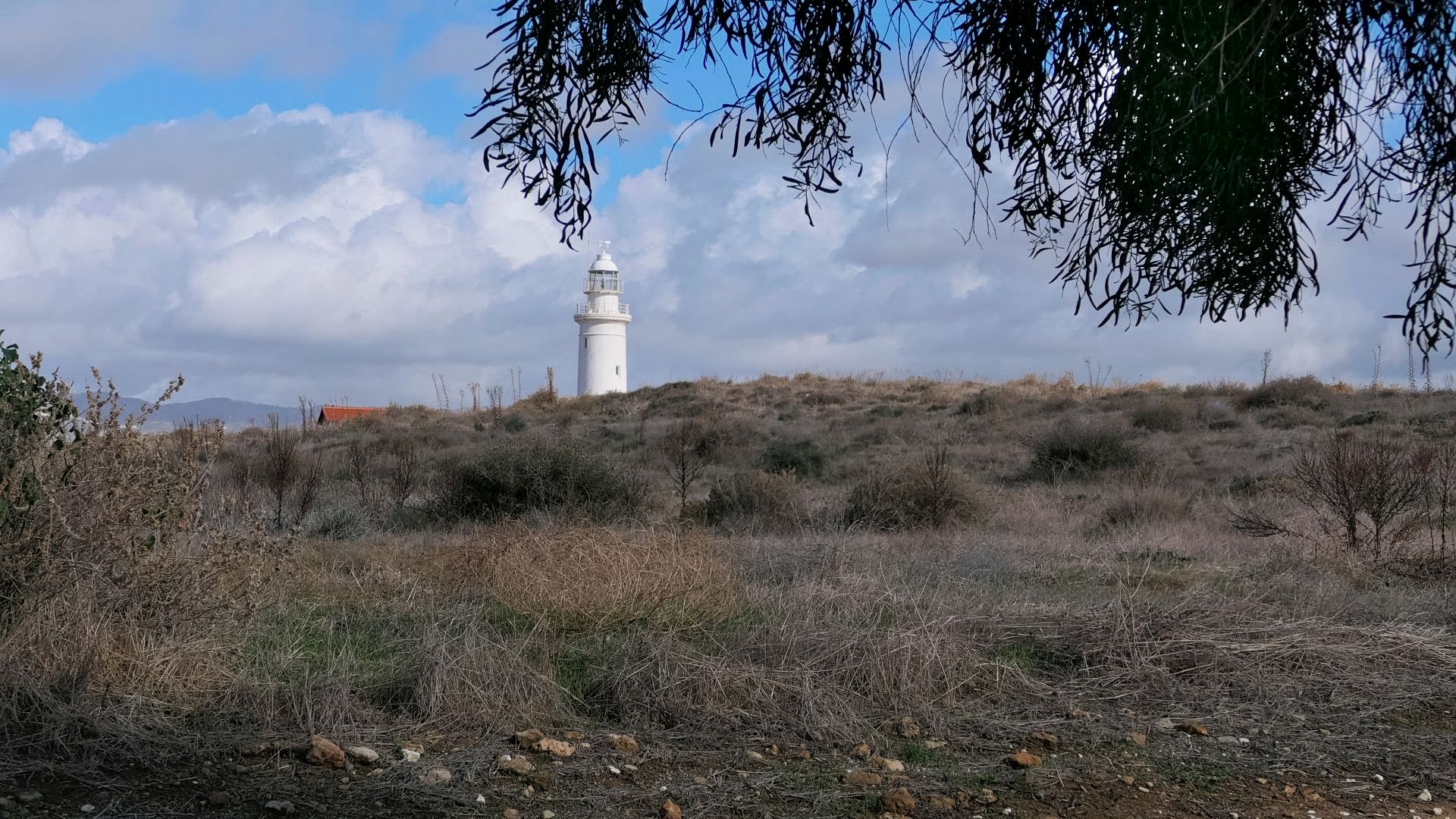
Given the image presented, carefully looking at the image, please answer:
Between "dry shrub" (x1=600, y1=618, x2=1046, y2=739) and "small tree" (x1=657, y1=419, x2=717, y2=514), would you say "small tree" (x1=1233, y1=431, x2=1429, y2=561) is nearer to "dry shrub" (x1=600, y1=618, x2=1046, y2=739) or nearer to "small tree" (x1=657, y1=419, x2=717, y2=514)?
"dry shrub" (x1=600, y1=618, x2=1046, y2=739)

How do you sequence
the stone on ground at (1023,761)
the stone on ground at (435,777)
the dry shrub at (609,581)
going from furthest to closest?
the dry shrub at (609,581)
the stone on ground at (1023,761)
the stone on ground at (435,777)

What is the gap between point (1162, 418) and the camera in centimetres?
2727

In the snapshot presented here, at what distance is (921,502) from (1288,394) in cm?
1972

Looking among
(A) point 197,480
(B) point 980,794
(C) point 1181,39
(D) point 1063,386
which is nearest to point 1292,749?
(B) point 980,794

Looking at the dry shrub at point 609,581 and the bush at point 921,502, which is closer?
the dry shrub at point 609,581

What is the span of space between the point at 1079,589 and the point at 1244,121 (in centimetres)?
475

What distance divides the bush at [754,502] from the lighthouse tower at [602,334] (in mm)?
31688

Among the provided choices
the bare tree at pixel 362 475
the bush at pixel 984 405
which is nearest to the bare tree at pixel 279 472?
the bare tree at pixel 362 475

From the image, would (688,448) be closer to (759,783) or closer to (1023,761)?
(1023,761)

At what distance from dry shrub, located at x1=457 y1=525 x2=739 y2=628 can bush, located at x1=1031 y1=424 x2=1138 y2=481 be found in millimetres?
14006

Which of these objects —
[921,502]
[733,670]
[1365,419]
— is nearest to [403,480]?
[921,502]

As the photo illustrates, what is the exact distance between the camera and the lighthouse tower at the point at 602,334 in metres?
46.8

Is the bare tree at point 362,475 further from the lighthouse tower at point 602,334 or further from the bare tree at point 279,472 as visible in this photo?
the lighthouse tower at point 602,334

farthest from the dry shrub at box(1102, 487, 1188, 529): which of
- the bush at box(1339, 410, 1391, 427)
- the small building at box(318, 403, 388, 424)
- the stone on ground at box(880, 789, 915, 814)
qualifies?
the small building at box(318, 403, 388, 424)
